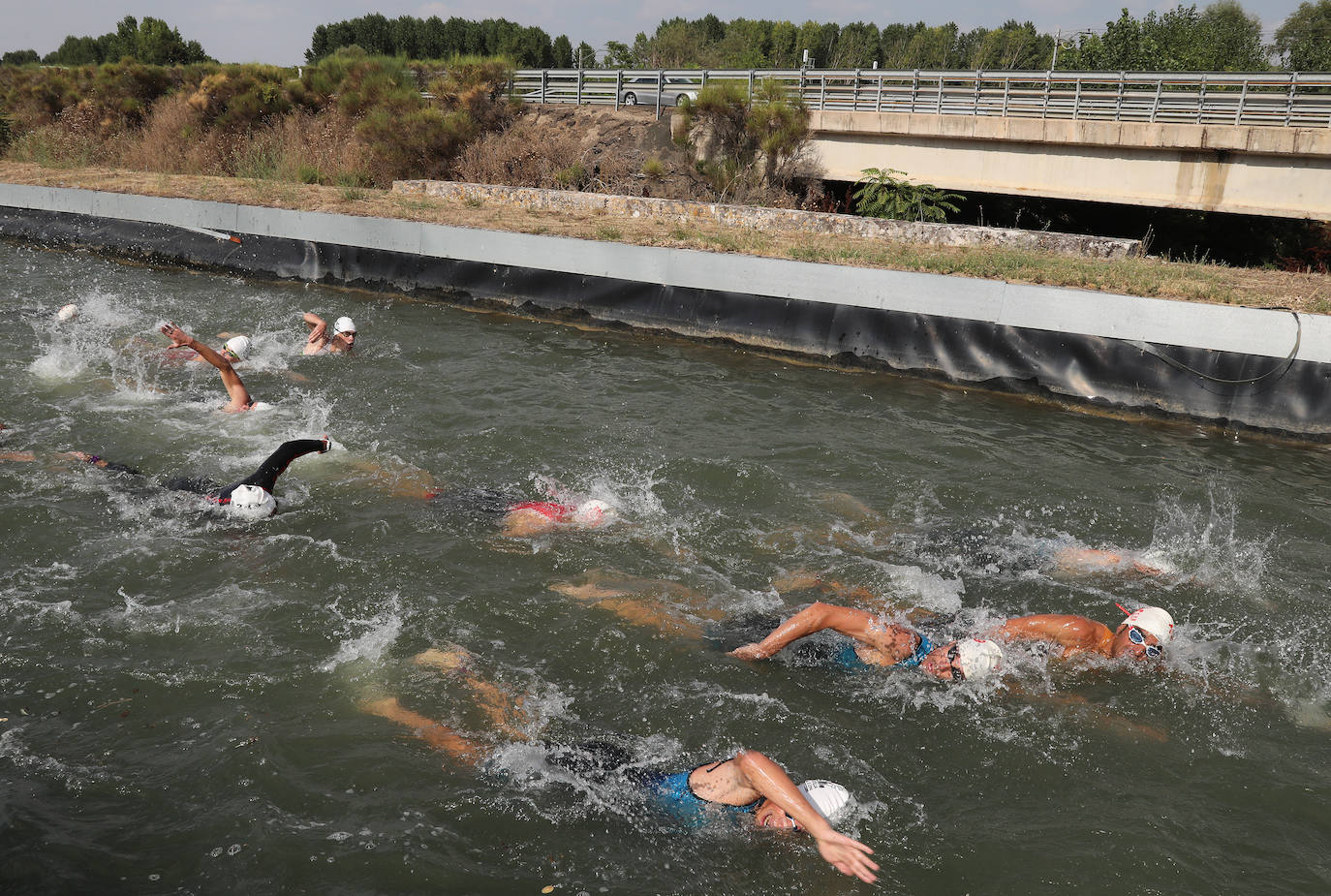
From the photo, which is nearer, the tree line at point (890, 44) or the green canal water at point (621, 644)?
the green canal water at point (621, 644)

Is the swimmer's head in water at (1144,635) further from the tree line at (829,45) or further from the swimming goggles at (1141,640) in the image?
the tree line at (829,45)

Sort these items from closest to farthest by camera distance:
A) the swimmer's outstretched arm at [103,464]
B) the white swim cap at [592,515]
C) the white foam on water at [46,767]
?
the white foam on water at [46,767] < the white swim cap at [592,515] < the swimmer's outstretched arm at [103,464]

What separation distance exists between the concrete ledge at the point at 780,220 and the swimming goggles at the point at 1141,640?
10430 mm

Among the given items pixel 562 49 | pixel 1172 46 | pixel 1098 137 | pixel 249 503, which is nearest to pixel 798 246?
pixel 1098 137

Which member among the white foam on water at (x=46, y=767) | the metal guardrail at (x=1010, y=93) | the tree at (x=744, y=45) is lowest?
the white foam on water at (x=46, y=767)

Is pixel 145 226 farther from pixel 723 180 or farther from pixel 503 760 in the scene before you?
pixel 503 760

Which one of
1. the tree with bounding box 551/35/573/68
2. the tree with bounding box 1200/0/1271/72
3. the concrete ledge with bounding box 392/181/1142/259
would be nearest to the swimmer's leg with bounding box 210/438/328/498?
the concrete ledge with bounding box 392/181/1142/259

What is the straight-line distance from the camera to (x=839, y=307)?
12.9 m

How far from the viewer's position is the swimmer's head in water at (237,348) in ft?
37.6

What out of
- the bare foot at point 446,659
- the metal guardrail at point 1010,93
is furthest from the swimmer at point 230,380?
the metal guardrail at point 1010,93

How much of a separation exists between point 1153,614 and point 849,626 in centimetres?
230

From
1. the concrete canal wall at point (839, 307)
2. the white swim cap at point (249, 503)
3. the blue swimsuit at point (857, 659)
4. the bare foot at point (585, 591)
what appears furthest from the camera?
the concrete canal wall at point (839, 307)

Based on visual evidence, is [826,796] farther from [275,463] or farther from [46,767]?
[275,463]

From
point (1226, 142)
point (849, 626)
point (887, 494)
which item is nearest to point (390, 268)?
point (887, 494)
